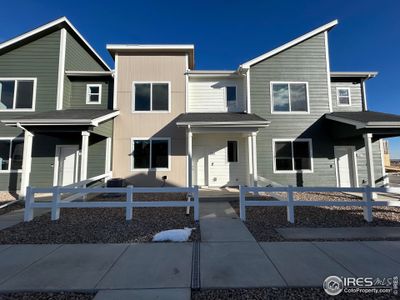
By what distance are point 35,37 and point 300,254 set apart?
50.7ft

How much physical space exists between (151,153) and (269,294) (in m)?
9.45

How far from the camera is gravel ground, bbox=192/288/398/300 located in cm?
275

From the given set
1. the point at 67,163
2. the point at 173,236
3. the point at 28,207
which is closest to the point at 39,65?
the point at 67,163

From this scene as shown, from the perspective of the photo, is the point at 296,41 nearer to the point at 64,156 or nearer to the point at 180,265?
the point at 180,265

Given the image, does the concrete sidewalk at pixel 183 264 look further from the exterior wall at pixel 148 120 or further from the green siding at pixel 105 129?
Answer: the exterior wall at pixel 148 120

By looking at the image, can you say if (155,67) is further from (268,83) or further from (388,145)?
(388,145)

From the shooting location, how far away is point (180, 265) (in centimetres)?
360

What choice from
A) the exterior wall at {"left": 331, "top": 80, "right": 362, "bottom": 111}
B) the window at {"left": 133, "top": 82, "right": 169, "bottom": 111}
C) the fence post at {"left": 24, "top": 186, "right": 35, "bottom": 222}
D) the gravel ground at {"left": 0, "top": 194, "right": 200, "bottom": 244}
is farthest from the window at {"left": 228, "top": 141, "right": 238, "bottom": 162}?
the fence post at {"left": 24, "top": 186, "right": 35, "bottom": 222}

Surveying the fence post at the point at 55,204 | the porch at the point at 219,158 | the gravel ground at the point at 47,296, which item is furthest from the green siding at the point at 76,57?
the gravel ground at the point at 47,296

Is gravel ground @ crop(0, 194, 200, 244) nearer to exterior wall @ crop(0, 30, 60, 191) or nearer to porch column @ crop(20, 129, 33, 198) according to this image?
porch column @ crop(20, 129, 33, 198)

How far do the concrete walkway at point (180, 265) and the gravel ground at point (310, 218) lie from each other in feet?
2.70

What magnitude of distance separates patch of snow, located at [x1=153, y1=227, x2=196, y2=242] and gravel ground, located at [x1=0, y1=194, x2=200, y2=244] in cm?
15

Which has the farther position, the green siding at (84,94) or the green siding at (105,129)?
the green siding at (84,94)

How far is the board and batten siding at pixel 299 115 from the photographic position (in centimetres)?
1142
